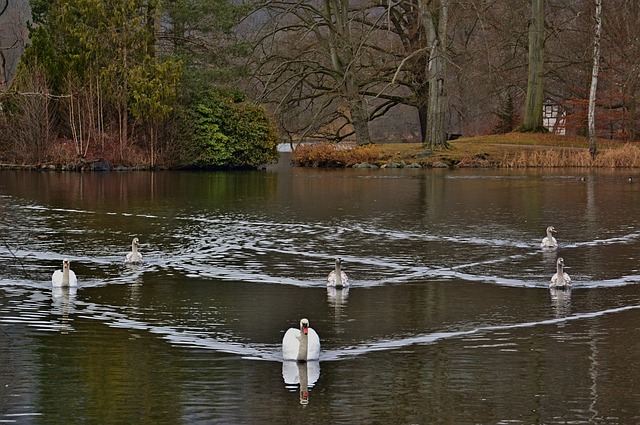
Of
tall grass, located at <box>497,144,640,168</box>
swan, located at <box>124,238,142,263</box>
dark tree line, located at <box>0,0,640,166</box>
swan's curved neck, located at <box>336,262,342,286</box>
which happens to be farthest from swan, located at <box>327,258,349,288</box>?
tall grass, located at <box>497,144,640,168</box>

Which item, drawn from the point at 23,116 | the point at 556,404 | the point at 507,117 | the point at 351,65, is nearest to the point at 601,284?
the point at 556,404

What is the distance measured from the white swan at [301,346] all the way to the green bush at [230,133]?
47029 mm

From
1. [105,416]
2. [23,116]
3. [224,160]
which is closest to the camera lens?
[105,416]

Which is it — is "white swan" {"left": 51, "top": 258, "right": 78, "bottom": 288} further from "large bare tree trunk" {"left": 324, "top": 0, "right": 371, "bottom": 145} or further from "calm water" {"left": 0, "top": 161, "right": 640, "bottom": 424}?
"large bare tree trunk" {"left": 324, "top": 0, "right": 371, "bottom": 145}

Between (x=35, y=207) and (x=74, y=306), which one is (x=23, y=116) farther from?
(x=74, y=306)

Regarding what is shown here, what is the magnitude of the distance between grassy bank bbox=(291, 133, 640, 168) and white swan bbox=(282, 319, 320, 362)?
152 feet

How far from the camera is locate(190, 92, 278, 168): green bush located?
5881 cm

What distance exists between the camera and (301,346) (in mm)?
11805

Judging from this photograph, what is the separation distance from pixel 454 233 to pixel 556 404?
1472 centimetres

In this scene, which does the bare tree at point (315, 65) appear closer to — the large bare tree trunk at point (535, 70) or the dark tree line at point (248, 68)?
the dark tree line at point (248, 68)

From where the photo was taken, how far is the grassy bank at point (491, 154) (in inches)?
2269

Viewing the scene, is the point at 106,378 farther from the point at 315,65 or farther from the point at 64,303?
the point at 315,65

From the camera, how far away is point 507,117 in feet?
235

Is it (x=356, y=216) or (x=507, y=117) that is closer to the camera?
(x=356, y=216)
